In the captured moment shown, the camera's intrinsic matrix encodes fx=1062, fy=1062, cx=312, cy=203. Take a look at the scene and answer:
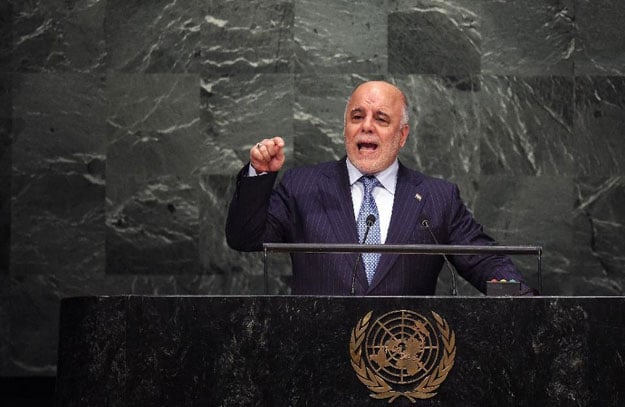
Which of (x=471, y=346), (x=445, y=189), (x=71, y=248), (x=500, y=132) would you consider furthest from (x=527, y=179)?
(x=471, y=346)

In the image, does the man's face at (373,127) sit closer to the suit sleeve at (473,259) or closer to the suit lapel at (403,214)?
the suit lapel at (403,214)

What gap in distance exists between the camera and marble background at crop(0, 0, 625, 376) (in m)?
6.03

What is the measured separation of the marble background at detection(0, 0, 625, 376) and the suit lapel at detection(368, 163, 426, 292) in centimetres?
141

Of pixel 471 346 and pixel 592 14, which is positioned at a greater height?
pixel 592 14

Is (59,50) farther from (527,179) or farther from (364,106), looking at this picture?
(527,179)

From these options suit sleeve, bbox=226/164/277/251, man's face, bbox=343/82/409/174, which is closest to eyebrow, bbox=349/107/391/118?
man's face, bbox=343/82/409/174

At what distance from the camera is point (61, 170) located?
6043 mm

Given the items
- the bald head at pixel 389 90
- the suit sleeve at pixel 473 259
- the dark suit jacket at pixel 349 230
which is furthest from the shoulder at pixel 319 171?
the suit sleeve at pixel 473 259

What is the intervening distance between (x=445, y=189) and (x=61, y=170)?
244cm

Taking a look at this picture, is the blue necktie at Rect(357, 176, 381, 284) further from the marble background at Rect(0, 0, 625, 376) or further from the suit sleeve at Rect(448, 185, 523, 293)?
the marble background at Rect(0, 0, 625, 376)

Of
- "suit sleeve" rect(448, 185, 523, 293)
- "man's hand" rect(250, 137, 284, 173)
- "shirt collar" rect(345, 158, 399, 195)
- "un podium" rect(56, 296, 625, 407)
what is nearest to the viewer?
"un podium" rect(56, 296, 625, 407)

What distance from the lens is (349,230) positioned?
440 centimetres

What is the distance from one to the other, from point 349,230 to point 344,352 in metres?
1.32

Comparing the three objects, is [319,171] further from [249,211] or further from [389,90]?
[249,211]
